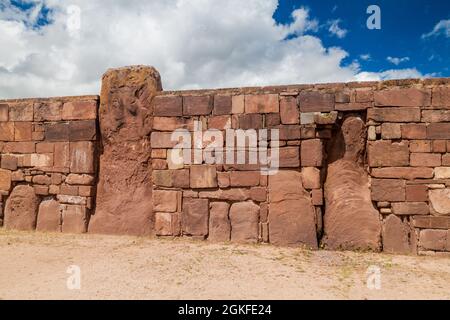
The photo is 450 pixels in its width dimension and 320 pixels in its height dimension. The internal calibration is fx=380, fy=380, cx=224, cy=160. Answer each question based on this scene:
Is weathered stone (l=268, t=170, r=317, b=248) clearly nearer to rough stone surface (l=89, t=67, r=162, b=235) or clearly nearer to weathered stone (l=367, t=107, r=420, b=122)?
weathered stone (l=367, t=107, r=420, b=122)

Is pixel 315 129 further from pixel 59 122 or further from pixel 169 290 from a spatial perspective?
pixel 59 122

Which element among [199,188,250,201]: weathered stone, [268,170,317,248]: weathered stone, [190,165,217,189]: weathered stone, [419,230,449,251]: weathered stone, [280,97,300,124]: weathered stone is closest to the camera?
[419,230,449,251]: weathered stone

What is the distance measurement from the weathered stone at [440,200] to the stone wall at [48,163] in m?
6.41

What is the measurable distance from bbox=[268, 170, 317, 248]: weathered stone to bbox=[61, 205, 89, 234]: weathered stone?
3814mm

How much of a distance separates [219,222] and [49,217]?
370 cm

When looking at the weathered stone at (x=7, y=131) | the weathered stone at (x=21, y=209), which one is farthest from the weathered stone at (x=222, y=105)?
the weathered stone at (x=7, y=131)

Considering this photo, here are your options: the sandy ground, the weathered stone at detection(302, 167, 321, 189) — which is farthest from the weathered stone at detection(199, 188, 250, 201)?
the weathered stone at detection(302, 167, 321, 189)

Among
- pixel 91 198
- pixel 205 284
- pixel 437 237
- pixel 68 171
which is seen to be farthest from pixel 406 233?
pixel 68 171

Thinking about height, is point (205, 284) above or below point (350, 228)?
below

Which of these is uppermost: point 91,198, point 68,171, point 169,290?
point 68,171

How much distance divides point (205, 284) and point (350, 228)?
10.5ft

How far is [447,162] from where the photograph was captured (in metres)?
6.40

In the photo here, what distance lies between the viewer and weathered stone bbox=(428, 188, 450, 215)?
6379 millimetres
